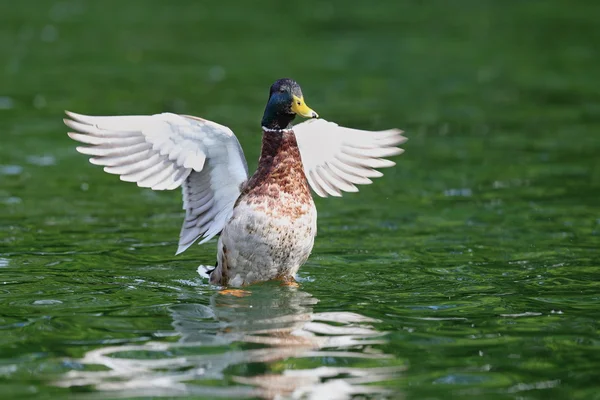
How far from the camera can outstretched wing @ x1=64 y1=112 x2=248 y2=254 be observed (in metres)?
8.13

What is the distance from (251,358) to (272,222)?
5.73 ft

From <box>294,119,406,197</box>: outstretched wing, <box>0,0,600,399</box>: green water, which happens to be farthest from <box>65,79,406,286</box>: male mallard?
<box>294,119,406,197</box>: outstretched wing

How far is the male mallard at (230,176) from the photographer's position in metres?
8.05

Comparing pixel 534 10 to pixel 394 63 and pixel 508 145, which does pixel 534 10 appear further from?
pixel 508 145

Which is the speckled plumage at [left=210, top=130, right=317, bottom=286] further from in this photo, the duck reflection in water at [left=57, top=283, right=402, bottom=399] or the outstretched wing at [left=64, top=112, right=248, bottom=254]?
the duck reflection in water at [left=57, top=283, right=402, bottom=399]

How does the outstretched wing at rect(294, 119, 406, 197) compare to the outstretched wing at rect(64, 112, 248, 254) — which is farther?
the outstretched wing at rect(294, 119, 406, 197)

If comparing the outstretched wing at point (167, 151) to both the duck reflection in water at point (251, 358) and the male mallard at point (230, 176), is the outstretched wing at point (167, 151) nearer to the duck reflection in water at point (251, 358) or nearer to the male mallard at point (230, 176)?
the male mallard at point (230, 176)

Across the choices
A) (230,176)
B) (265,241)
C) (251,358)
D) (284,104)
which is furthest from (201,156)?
(251,358)

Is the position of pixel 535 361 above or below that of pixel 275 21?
below

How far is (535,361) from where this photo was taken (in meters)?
6.45

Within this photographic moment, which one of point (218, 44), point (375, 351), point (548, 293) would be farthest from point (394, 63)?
point (375, 351)

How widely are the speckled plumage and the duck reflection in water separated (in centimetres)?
49

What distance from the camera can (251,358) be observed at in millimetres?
6426

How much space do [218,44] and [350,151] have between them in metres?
12.5
